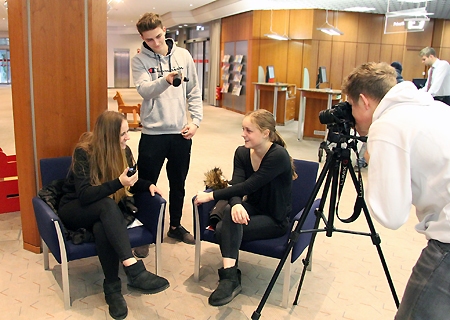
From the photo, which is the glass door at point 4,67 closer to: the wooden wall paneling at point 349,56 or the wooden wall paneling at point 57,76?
the wooden wall paneling at point 349,56

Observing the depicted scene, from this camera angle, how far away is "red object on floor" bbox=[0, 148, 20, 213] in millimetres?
3494

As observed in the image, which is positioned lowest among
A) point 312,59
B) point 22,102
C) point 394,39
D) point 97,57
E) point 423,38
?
point 22,102

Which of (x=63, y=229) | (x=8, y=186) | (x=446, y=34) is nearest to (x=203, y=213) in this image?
(x=63, y=229)

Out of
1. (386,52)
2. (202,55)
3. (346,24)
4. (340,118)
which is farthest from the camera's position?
(202,55)

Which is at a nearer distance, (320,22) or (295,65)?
(320,22)

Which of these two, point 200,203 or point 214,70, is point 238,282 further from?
point 214,70

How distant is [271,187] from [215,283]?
27.9 inches

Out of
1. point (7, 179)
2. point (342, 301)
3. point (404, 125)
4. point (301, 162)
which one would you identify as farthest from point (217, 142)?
point (404, 125)

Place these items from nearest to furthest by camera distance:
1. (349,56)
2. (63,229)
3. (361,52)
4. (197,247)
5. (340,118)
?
1. (340,118)
2. (63,229)
3. (197,247)
4. (349,56)
5. (361,52)

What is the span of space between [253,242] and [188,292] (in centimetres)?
50

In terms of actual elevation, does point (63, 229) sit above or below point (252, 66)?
below

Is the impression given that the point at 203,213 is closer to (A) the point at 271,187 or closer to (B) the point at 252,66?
(A) the point at 271,187

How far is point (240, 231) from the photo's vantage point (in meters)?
2.29

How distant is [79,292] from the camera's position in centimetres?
242
